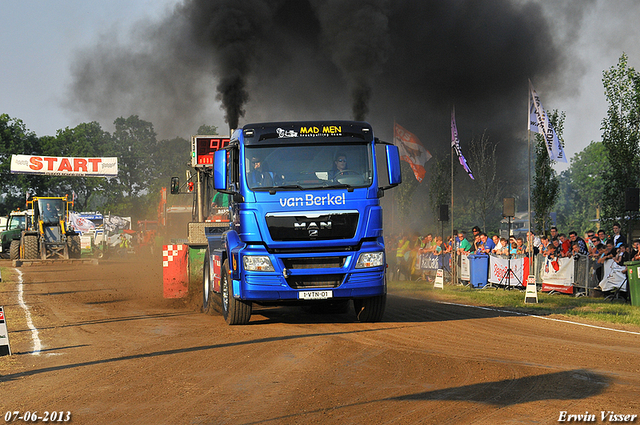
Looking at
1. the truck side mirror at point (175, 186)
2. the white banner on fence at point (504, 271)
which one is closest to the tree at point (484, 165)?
the white banner on fence at point (504, 271)

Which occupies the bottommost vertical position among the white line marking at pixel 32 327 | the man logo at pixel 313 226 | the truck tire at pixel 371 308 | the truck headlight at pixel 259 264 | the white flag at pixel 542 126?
the white line marking at pixel 32 327

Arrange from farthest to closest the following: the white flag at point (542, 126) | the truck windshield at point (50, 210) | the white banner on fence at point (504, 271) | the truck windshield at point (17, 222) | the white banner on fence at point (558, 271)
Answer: the truck windshield at point (17, 222) < the truck windshield at point (50, 210) < the white flag at point (542, 126) < the white banner on fence at point (504, 271) < the white banner on fence at point (558, 271)

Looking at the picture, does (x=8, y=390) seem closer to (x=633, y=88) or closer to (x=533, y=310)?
(x=533, y=310)

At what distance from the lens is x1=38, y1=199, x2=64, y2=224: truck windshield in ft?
118

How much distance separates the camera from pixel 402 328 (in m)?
11.1

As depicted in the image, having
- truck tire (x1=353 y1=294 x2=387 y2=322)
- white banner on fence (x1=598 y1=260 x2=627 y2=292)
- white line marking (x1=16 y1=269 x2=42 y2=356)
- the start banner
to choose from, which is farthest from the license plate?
the start banner

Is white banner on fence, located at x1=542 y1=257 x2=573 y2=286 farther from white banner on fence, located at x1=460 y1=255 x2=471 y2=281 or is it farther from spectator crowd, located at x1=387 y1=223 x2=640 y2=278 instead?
white banner on fence, located at x1=460 y1=255 x2=471 y2=281

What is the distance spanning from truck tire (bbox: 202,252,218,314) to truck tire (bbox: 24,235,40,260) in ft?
79.4

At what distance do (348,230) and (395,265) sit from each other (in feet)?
54.1

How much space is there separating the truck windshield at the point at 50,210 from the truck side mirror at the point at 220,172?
91.1 feet

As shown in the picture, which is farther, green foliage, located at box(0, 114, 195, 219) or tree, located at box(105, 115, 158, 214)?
tree, located at box(105, 115, 158, 214)

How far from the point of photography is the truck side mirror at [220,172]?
36.1 ft

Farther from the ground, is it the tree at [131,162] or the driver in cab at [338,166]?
the tree at [131,162]

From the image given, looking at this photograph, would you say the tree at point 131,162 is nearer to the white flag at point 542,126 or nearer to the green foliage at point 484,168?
the green foliage at point 484,168
